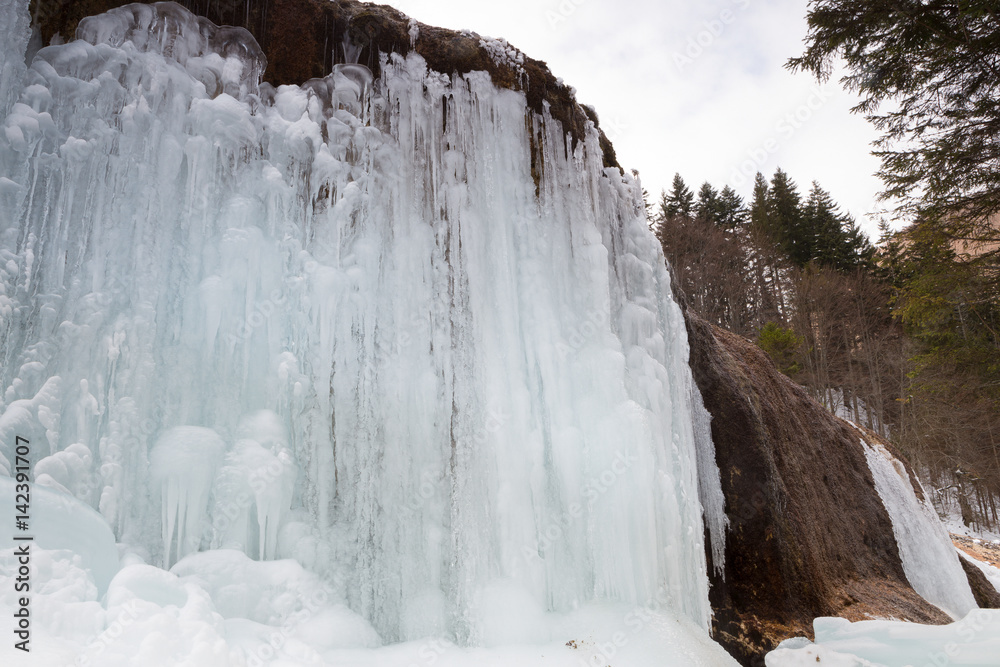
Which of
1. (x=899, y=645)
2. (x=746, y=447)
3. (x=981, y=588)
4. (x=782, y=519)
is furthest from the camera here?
(x=981, y=588)

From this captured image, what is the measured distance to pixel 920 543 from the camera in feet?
25.3

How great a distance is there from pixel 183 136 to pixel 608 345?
3482mm

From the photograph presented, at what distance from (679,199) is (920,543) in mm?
18157

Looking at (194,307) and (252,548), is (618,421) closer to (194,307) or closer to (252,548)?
(252,548)

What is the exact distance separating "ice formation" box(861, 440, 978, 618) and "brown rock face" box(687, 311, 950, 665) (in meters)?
0.43

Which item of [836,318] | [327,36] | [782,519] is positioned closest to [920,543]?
[782,519]

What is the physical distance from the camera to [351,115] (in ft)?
13.8

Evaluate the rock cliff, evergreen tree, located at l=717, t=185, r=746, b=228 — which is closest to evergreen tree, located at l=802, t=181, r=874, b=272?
evergreen tree, located at l=717, t=185, r=746, b=228

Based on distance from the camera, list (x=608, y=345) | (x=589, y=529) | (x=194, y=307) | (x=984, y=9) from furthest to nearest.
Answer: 1. (x=984, y=9)
2. (x=608, y=345)
3. (x=589, y=529)
4. (x=194, y=307)

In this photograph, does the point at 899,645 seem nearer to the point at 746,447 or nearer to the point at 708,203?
the point at 746,447

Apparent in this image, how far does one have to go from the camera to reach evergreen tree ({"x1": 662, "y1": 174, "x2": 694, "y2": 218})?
2317 centimetres

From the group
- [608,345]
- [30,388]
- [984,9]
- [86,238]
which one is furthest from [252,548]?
[984,9]

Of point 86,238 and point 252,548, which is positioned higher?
point 86,238

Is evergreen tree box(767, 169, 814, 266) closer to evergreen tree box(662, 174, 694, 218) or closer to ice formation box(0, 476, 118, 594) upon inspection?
evergreen tree box(662, 174, 694, 218)
